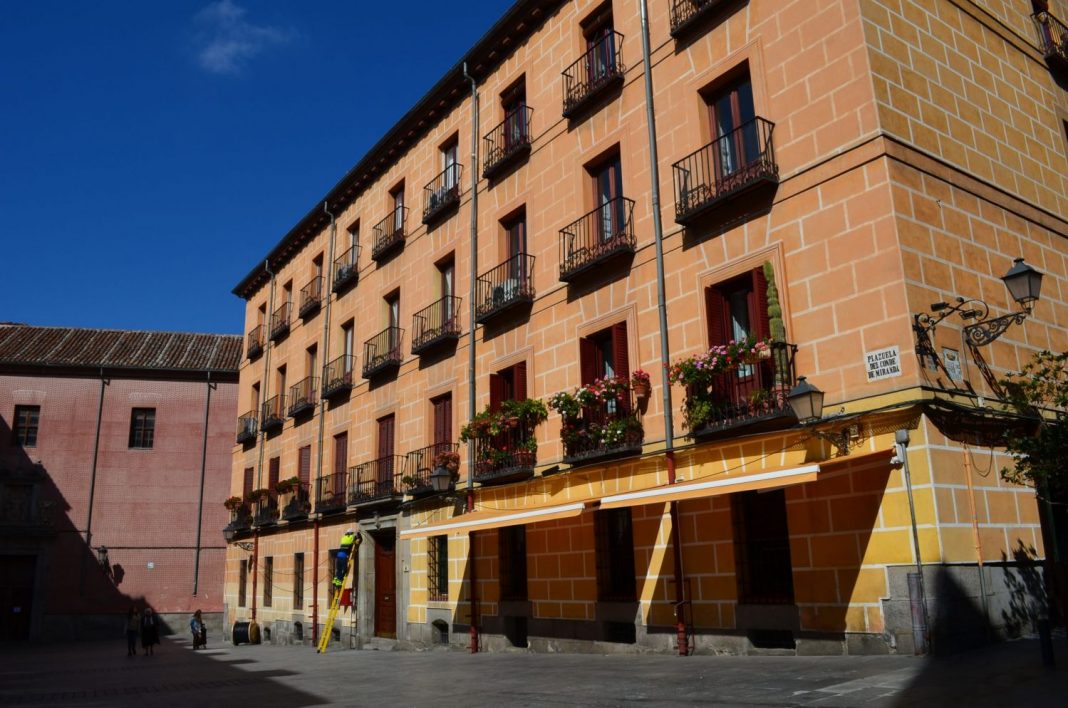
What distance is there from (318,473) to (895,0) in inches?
754

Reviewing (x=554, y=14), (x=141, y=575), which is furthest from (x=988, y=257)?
(x=141, y=575)

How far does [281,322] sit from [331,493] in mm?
8358

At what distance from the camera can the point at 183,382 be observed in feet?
128

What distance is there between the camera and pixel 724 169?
44.5 ft

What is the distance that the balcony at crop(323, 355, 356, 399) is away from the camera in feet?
80.5

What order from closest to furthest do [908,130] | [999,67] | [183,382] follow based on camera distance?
[908,130], [999,67], [183,382]

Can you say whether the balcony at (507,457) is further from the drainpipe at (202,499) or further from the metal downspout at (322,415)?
the drainpipe at (202,499)

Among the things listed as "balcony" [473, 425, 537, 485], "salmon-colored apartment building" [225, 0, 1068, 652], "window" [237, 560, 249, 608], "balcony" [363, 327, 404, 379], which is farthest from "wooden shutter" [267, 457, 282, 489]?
"balcony" [473, 425, 537, 485]

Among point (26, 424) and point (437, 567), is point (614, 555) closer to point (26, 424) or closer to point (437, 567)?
point (437, 567)

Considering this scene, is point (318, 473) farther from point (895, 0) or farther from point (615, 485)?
point (895, 0)

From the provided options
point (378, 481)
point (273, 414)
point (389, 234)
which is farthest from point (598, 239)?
point (273, 414)

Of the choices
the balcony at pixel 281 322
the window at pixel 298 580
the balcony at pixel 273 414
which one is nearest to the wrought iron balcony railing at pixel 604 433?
the window at pixel 298 580

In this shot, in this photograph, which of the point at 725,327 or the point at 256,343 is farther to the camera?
the point at 256,343

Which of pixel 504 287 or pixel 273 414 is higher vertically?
pixel 504 287
